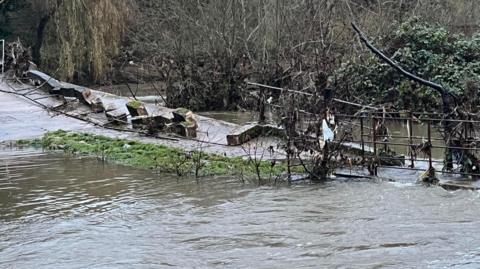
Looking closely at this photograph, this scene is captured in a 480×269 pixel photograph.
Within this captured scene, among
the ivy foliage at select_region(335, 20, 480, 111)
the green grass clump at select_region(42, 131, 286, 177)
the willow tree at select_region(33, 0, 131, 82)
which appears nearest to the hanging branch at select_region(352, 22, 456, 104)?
the green grass clump at select_region(42, 131, 286, 177)

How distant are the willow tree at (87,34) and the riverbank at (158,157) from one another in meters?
13.2

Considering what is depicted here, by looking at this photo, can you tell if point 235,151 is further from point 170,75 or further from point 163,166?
point 170,75

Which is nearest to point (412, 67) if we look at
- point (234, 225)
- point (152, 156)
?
point (152, 156)

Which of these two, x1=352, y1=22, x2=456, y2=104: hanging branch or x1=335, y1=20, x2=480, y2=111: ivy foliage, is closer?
x1=352, y1=22, x2=456, y2=104: hanging branch

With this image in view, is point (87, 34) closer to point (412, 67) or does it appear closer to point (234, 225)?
point (412, 67)

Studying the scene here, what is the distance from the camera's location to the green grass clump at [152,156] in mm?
13891

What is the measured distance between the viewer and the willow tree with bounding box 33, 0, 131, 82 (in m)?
32.3

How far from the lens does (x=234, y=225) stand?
9969 mm

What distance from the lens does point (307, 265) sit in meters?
8.02

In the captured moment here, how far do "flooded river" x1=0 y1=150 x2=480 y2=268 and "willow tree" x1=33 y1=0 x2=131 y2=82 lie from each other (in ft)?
65.0

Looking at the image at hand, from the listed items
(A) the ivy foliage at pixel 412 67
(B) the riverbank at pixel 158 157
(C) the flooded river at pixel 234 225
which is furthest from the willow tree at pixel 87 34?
(C) the flooded river at pixel 234 225

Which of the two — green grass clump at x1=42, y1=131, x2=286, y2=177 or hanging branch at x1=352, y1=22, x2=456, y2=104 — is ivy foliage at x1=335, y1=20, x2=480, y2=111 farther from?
hanging branch at x1=352, y1=22, x2=456, y2=104

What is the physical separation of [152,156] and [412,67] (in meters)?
10.5

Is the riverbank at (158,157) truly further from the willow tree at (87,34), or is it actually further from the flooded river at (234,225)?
the willow tree at (87,34)
